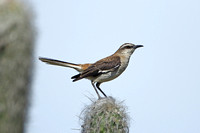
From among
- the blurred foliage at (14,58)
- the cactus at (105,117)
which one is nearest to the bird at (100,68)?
the cactus at (105,117)

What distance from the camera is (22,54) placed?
5.57m

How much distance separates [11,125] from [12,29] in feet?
3.99

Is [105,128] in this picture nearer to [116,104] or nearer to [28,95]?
[116,104]

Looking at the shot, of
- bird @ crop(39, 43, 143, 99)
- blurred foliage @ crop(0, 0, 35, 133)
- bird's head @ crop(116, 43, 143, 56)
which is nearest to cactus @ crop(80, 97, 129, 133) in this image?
blurred foliage @ crop(0, 0, 35, 133)

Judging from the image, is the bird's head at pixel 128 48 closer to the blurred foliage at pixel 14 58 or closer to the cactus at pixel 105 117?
the cactus at pixel 105 117

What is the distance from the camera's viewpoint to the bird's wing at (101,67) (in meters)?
9.84

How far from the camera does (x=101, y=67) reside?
→ 1007 centimetres

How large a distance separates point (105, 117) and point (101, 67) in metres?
3.47

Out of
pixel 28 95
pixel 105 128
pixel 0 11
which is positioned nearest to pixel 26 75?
pixel 28 95

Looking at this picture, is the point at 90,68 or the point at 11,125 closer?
the point at 11,125

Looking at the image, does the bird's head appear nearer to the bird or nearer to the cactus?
the bird

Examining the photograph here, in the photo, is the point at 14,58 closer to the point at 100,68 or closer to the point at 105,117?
the point at 105,117

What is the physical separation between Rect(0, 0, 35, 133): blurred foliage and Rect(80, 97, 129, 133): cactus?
130cm

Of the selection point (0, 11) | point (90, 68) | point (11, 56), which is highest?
point (90, 68)
